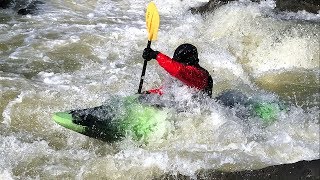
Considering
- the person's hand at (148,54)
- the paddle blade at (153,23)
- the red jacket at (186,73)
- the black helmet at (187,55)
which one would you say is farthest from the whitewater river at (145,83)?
the paddle blade at (153,23)

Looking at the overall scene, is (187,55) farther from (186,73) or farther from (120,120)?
(120,120)

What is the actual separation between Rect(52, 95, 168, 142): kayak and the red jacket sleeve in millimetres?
435

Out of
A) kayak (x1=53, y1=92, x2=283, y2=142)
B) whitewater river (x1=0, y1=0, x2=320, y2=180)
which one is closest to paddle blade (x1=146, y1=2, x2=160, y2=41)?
kayak (x1=53, y1=92, x2=283, y2=142)

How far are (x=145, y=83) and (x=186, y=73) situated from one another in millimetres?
2107

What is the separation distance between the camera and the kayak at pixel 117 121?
4.61 m

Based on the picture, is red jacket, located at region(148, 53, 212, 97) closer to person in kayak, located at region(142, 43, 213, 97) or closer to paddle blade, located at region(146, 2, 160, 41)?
person in kayak, located at region(142, 43, 213, 97)

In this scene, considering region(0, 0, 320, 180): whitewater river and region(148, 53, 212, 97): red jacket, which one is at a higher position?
region(148, 53, 212, 97): red jacket

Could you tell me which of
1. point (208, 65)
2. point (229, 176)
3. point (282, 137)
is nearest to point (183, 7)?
point (208, 65)

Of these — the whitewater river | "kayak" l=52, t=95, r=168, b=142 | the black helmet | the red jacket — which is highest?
the black helmet

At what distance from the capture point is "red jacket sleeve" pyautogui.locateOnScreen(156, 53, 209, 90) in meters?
4.76

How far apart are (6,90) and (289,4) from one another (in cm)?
760

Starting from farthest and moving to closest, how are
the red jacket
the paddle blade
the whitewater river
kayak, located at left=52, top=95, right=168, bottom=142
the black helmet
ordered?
the paddle blade < the black helmet < the red jacket < kayak, located at left=52, top=95, right=168, bottom=142 < the whitewater river

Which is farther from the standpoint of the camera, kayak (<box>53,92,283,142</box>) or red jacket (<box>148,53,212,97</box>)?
red jacket (<box>148,53,212,97</box>)

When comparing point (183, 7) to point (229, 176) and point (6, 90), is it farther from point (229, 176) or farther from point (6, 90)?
point (229, 176)
